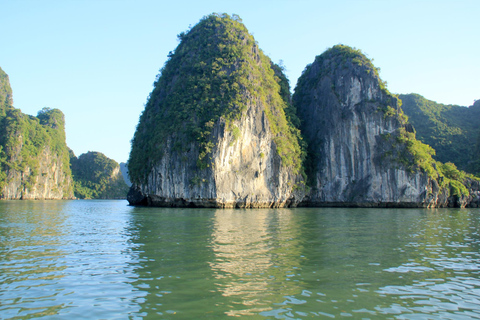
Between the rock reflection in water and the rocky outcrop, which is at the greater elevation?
the rocky outcrop

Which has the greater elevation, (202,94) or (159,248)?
(202,94)

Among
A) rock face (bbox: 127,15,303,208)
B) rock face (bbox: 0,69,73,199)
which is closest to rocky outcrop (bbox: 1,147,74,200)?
rock face (bbox: 0,69,73,199)

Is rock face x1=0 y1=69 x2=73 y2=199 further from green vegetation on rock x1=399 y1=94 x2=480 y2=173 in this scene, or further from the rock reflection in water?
green vegetation on rock x1=399 y1=94 x2=480 y2=173

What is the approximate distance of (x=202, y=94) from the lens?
45.2m

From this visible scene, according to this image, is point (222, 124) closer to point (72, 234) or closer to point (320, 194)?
point (320, 194)

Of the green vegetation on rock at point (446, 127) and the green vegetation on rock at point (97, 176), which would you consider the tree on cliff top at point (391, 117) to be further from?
the green vegetation on rock at point (97, 176)

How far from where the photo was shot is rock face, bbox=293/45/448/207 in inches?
1924

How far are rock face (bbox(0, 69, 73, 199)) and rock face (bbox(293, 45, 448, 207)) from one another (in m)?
65.3

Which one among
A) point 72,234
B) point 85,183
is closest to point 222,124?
point 72,234

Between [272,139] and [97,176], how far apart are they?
302 feet

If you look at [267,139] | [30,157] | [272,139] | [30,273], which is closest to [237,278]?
[30,273]

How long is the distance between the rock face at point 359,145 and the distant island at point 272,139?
0.15 metres

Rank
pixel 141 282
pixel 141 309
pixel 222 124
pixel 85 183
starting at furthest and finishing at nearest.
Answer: pixel 85 183, pixel 222 124, pixel 141 282, pixel 141 309

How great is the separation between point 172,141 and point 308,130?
25.4m
